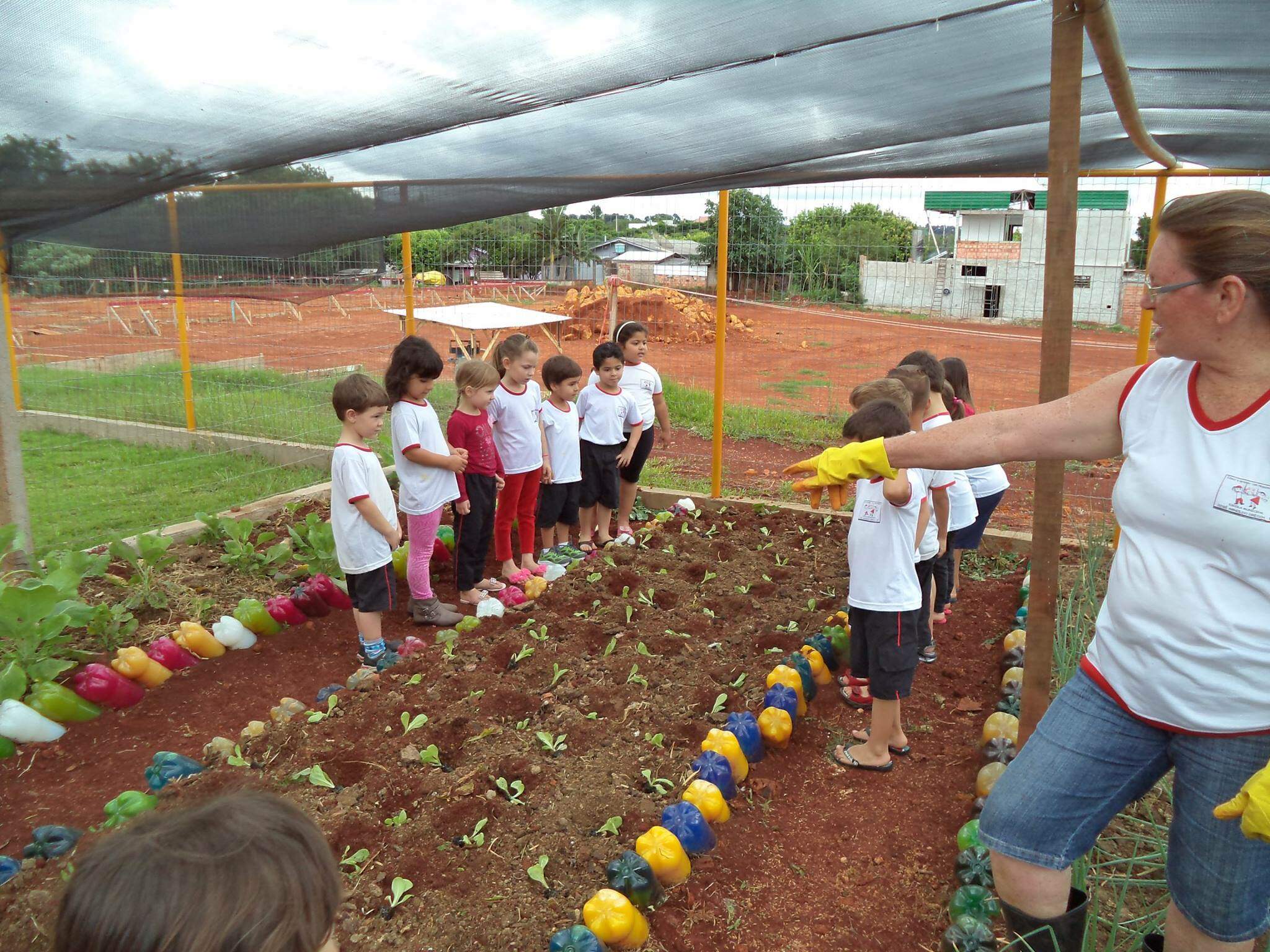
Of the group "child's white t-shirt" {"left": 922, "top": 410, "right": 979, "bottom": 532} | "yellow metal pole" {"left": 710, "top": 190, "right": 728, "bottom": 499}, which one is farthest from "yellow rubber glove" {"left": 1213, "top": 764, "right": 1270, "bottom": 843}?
"yellow metal pole" {"left": 710, "top": 190, "right": 728, "bottom": 499}

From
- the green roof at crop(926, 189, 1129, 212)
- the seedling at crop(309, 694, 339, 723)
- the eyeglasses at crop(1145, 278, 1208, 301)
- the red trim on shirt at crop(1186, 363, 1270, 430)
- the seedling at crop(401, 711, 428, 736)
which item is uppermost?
the green roof at crop(926, 189, 1129, 212)

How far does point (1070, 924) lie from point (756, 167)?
3.69m

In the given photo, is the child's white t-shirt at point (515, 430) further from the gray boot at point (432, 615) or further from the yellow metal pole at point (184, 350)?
the yellow metal pole at point (184, 350)

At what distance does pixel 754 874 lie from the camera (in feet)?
8.82

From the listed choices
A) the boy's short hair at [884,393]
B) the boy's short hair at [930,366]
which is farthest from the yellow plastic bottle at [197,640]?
the boy's short hair at [930,366]

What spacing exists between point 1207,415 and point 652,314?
14.5 meters

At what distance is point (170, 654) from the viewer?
3.97 m

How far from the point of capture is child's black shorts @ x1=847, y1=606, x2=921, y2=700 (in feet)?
10.2

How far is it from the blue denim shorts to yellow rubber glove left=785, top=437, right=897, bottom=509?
676 millimetres

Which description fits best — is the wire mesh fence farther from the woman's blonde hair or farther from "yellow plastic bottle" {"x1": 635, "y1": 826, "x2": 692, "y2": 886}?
the woman's blonde hair

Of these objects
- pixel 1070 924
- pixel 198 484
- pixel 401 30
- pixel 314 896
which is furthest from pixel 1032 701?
pixel 198 484

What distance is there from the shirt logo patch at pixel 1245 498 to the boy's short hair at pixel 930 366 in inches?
104

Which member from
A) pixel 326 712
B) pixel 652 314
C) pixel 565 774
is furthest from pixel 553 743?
pixel 652 314

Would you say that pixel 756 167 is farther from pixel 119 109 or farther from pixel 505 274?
pixel 505 274
